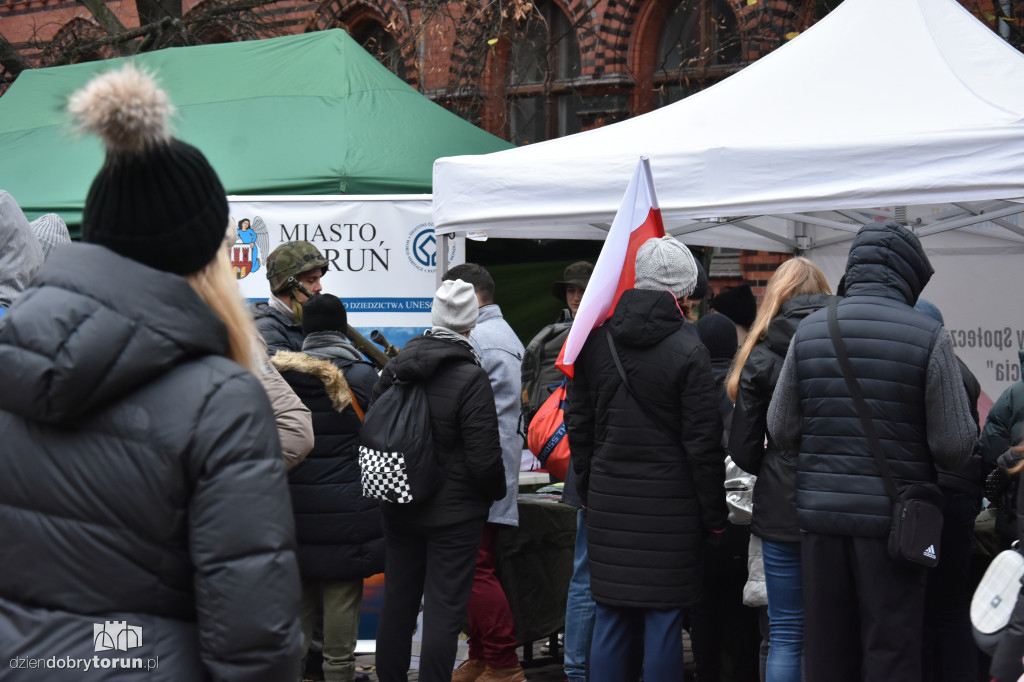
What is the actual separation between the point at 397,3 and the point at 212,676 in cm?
1055

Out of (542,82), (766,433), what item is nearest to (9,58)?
(542,82)

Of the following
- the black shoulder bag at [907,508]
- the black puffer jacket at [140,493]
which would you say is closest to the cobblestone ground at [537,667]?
the black shoulder bag at [907,508]

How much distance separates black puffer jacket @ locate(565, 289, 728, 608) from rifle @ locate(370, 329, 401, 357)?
2114 mm

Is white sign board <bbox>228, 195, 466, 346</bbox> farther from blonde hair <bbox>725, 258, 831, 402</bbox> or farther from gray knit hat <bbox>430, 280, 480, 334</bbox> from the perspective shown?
blonde hair <bbox>725, 258, 831, 402</bbox>

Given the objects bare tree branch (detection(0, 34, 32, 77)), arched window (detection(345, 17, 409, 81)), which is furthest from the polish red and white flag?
bare tree branch (detection(0, 34, 32, 77))

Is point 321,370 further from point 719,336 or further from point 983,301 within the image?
point 983,301

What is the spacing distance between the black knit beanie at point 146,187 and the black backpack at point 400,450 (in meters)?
2.62

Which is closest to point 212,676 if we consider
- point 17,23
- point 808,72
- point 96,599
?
point 96,599

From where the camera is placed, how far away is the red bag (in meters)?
5.07

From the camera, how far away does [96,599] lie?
5.90 feet

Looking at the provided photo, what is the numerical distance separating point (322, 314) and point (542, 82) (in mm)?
6914

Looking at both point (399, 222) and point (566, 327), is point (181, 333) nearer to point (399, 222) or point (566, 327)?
point (566, 327)

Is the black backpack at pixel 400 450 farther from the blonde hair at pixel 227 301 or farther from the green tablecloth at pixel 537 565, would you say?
the blonde hair at pixel 227 301

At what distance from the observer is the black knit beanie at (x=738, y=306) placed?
17.2 feet
